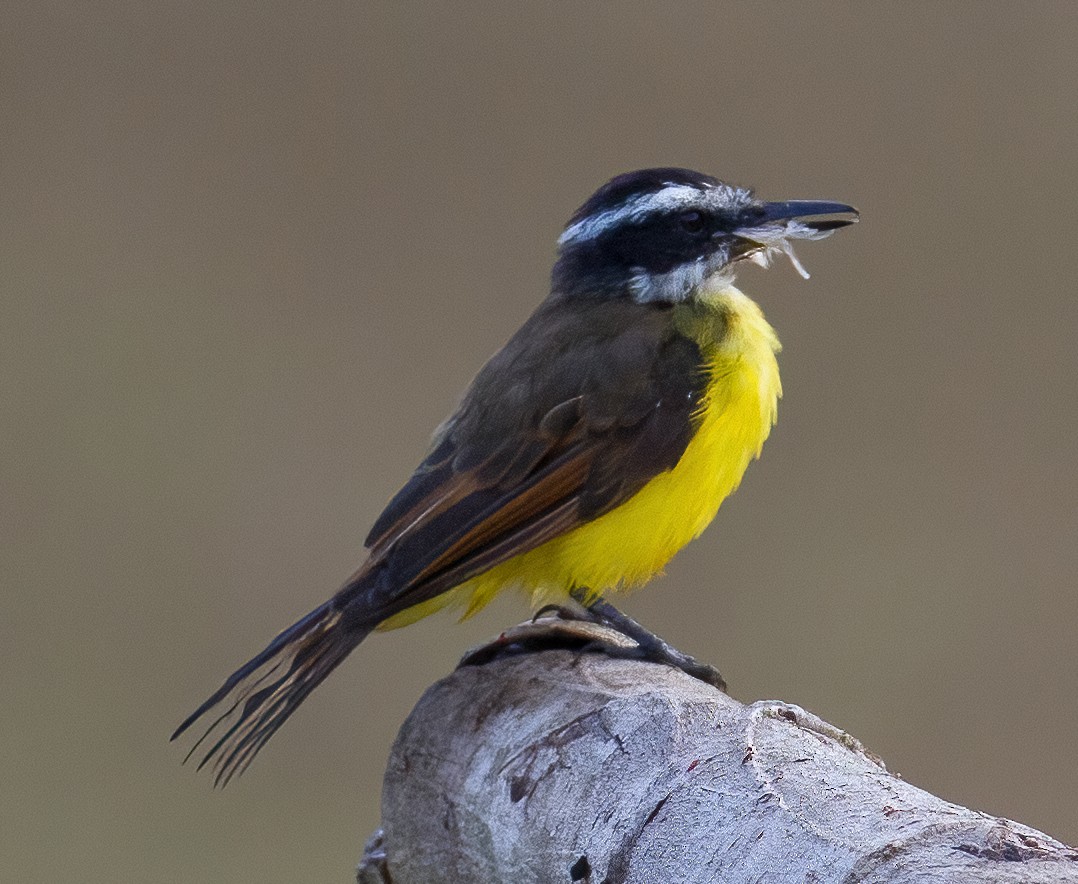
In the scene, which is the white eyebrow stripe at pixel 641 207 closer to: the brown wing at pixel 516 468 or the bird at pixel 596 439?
the bird at pixel 596 439

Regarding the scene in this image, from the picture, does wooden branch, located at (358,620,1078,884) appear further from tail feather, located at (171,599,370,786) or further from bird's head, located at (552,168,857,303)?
bird's head, located at (552,168,857,303)

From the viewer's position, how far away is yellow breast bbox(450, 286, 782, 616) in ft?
9.91

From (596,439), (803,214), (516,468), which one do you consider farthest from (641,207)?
(516,468)

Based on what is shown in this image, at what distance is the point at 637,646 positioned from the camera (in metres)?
2.91

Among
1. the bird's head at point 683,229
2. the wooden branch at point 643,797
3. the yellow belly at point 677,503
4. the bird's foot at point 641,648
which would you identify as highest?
the bird's head at point 683,229

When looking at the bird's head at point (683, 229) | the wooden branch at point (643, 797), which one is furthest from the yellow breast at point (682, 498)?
the wooden branch at point (643, 797)

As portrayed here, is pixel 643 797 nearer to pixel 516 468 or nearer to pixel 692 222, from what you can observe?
pixel 516 468

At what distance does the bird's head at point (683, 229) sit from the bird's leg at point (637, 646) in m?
0.70

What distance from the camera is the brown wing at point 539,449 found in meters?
2.76

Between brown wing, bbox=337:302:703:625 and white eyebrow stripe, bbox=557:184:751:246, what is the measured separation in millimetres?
253

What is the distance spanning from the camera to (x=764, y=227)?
3332 millimetres

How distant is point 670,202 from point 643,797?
1.77 metres

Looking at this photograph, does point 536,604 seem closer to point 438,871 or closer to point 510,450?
point 510,450

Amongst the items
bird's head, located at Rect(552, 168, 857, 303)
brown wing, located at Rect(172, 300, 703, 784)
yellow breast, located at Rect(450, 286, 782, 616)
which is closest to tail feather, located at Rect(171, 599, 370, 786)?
brown wing, located at Rect(172, 300, 703, 784)
